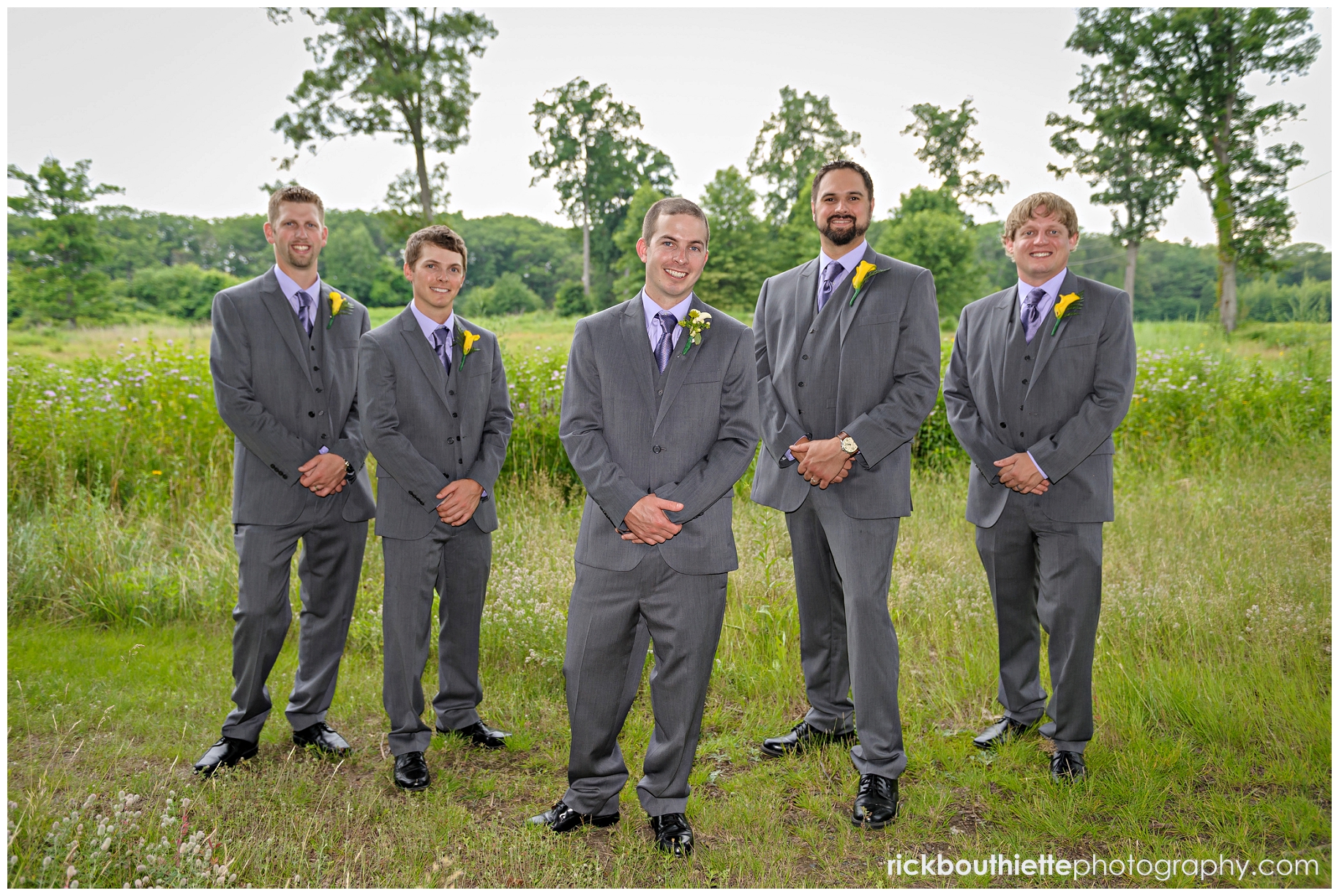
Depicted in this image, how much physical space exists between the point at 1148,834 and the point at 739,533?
359 cm


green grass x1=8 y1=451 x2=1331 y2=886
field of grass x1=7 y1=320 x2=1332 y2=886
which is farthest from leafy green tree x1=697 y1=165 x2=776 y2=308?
green grass x1=8 y1=451 x2=1331 y2=886

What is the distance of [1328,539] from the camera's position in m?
6.27

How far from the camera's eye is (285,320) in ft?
12.8

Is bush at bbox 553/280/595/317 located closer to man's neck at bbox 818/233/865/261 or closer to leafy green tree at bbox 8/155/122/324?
leafy green tree at bbox 8/155/122/324

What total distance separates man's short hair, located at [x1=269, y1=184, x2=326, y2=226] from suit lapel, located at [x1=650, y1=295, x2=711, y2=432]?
1.99 meters

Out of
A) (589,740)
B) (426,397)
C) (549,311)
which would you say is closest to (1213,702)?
(589,740)

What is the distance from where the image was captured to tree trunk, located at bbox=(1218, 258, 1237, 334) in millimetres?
17000

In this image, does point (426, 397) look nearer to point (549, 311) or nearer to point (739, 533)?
point (739, 533)

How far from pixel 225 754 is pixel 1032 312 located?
415 centimetres

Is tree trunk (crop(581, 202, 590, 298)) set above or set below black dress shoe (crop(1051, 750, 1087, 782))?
above

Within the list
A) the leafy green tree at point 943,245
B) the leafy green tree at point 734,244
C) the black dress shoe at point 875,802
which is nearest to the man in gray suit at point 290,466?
the black dress shoe at point 875,802

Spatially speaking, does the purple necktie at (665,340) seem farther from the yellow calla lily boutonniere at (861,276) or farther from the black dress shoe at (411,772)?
the black dress shoe at (411,772)

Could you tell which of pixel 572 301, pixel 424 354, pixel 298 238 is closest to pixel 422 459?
pixel 424 354

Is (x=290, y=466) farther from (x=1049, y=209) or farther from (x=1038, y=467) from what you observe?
(x=1049, y=209)
